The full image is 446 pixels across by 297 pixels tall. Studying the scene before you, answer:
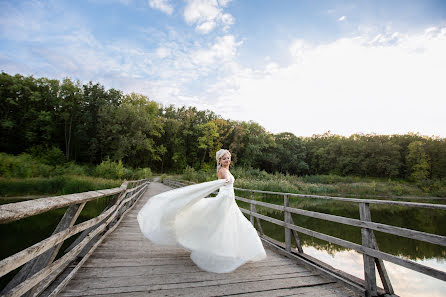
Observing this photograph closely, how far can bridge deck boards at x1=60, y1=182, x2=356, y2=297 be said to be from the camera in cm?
226

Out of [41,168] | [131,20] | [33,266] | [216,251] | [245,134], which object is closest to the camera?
[33,266]

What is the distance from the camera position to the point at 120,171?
70.6 feet

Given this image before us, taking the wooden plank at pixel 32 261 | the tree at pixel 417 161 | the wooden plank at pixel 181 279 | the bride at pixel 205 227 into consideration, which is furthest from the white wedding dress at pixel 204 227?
the tree at pixel 417 161

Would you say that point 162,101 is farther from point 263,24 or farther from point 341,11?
point 341,11

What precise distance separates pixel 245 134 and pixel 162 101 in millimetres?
20255

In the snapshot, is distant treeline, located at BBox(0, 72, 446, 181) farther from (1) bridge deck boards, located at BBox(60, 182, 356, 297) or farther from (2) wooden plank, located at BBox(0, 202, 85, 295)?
(2) wooden plank, located at BBox(0, 202, 85, 295)

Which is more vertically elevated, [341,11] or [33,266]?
[341,11]

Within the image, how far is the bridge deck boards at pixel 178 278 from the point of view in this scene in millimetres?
2258

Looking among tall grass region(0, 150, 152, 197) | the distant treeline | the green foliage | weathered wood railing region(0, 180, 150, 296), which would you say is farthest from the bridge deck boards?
the distant treeline

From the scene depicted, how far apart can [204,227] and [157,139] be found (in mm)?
41669

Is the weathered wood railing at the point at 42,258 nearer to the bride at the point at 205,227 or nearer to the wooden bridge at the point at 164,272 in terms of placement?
the wooden bridge at the point at 164,272

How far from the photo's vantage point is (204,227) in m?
3.03

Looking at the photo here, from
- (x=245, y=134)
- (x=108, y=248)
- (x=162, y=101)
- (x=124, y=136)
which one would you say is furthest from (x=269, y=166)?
(x=108, y=248)

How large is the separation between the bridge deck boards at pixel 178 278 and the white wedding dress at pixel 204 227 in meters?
0.22
